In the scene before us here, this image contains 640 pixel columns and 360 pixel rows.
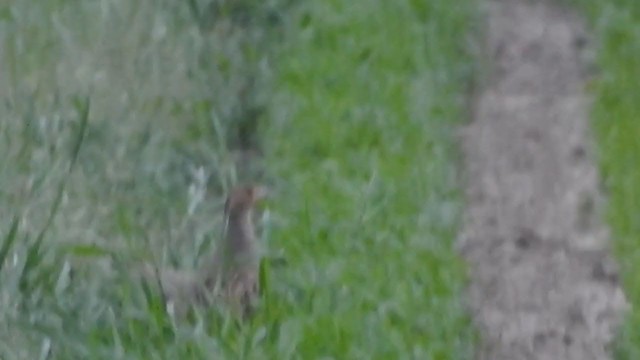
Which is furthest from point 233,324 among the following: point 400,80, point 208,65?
point 400,80

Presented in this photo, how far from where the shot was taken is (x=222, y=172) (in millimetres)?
5879

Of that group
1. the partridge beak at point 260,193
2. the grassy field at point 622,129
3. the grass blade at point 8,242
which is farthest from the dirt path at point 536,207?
the grass blade at point 8,242

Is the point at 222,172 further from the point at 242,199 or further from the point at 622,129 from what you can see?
the point at 622,129

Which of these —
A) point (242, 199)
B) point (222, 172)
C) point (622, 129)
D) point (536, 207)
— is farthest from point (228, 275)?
point (622, 129)

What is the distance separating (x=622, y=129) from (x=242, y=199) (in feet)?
6.08

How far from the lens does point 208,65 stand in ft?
21.1

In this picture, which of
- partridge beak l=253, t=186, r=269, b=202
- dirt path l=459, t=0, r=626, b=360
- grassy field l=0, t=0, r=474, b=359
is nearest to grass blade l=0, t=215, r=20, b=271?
grassy field l=0, t=0, r=474, b=359

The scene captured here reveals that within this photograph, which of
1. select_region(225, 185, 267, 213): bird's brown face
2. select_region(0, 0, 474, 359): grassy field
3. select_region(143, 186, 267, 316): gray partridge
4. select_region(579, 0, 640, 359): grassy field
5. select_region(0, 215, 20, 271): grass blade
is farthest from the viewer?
select_region(579, 0, 640, 359): grassy field

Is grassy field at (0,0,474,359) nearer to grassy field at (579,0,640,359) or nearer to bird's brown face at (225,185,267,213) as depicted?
bird's brown face at (225,185,267,213)

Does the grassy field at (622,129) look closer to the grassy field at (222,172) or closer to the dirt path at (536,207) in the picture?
the dirt path at (536,207)

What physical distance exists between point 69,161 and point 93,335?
0.74 meters

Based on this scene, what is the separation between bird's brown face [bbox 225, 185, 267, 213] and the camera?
532 centimetres

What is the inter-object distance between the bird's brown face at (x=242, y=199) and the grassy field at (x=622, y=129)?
122 cm

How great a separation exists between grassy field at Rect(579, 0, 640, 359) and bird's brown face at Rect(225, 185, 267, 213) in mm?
1215
